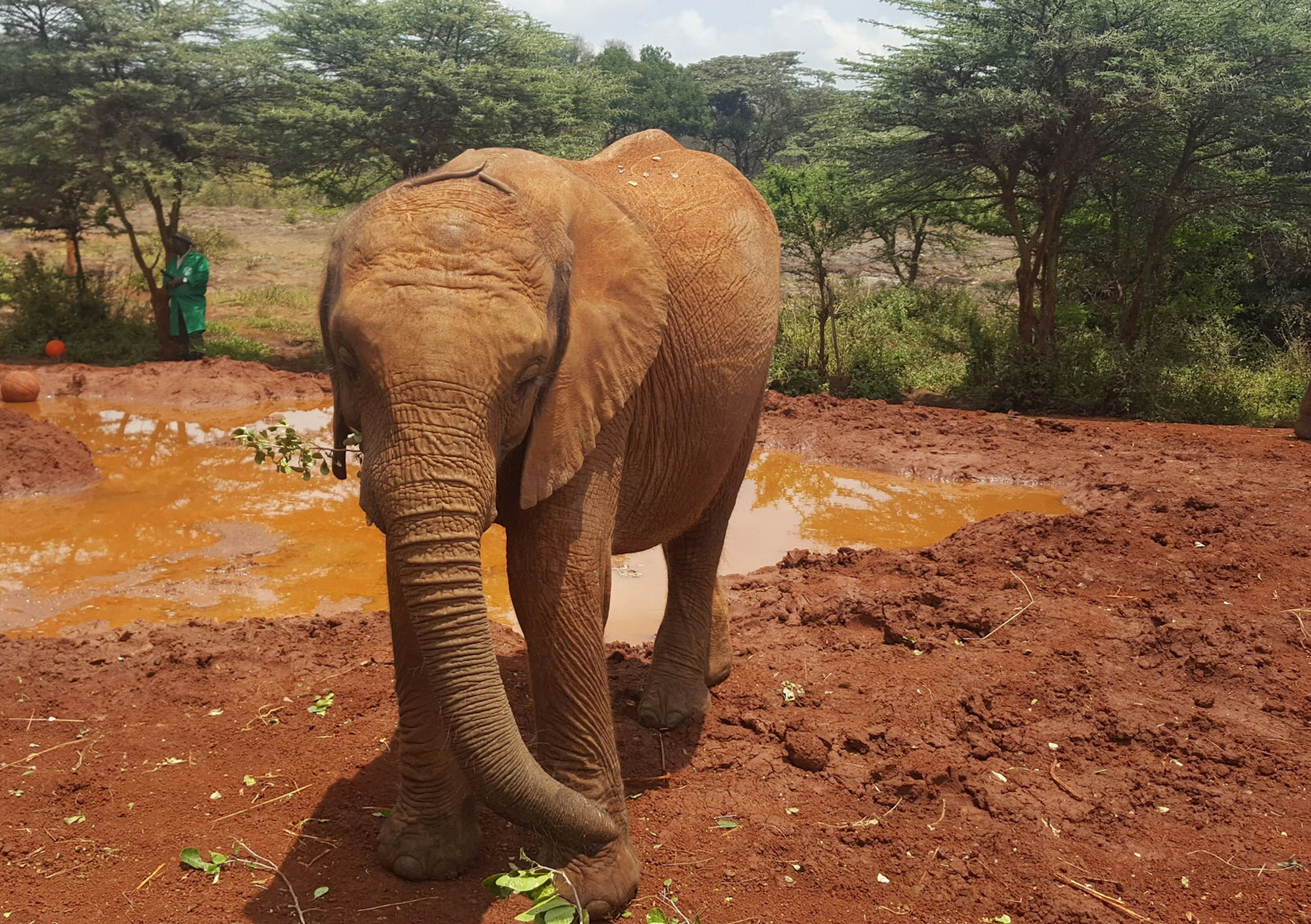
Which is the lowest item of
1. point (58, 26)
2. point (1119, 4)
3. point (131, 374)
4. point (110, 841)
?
point (131, 374)

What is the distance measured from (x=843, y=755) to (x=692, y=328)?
2250mm

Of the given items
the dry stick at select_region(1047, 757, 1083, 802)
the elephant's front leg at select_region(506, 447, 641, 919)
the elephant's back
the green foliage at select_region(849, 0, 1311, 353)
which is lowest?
the dry stick at select_region(1047, 757, 1083, 802)

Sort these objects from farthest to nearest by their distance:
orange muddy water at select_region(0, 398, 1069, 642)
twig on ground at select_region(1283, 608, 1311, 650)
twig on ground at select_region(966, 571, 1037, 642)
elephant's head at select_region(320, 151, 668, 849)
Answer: orange muddy water at select_region(0, 398, 1069, 642)
twig on ground at select_region(966, 571, 1037, 642)
twig on ground at select_region(1283, 608, 1311, 650)
elephant's head at select_region(320, 151, 668, 849)

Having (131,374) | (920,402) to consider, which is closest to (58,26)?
(131,374)

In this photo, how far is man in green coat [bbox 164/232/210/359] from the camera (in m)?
16.1

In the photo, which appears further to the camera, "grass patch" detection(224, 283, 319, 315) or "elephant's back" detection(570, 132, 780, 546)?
"grass patch" detection(224, 283, 319, 315)

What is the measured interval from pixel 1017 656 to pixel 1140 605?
124 cm

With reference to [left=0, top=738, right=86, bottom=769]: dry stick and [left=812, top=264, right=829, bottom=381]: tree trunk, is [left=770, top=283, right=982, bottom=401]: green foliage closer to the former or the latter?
[left=812, top=264, right=829, bottom=381]: tree trunk

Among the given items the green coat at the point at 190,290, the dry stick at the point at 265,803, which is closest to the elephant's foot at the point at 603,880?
the dry stick at the point at 265,803

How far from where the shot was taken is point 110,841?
4164 millimetres

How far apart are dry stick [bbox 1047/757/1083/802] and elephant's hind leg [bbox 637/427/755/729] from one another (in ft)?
5.57

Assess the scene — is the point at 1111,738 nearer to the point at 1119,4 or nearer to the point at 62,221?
the point at 1119,4

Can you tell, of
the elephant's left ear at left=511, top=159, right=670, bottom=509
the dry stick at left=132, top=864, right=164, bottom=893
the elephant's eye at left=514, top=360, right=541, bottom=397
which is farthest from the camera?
the dry stick at left=132, top=864, right=164, bottom=893

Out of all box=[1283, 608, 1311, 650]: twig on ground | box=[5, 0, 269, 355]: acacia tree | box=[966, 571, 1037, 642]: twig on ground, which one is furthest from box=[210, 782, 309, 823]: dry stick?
box=[5, 0, 269, 355]: acacia tree
